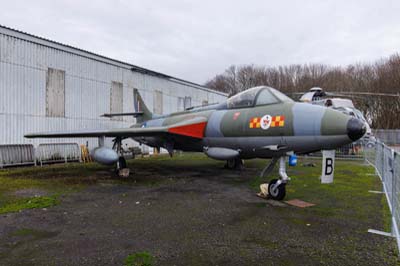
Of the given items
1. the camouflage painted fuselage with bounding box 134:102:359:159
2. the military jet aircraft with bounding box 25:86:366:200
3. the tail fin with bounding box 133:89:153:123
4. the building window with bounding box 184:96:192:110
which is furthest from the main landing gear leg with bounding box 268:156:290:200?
the building window with bounding box 184:96:192:110

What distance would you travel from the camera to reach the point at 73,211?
222 inches

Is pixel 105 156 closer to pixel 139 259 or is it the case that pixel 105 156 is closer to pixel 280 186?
pixel 280 186

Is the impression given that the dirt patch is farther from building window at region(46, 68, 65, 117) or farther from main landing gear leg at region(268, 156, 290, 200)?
building window at region(46, 68, 65, 117)

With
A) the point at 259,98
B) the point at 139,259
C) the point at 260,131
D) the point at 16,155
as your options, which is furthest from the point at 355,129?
the point at 16,155

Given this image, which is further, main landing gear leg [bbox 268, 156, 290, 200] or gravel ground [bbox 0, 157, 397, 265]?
main landing gear leg [bbox 268, 156, 290, 200]

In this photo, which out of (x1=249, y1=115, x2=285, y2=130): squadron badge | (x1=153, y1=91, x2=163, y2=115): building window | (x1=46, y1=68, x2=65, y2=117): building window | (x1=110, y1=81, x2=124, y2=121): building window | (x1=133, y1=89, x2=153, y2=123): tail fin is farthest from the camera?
(x1=153, y1=91, x2=163, y2=115): building window

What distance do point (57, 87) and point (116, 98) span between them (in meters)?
4.09

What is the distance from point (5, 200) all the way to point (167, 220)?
4036 mm

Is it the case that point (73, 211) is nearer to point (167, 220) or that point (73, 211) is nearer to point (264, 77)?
point (167, 220)

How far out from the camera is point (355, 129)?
5.38 m

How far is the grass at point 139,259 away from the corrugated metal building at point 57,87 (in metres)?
12.4

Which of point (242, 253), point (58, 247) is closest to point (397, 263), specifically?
point (242, 253)

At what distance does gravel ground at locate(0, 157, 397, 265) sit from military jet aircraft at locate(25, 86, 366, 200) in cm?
134

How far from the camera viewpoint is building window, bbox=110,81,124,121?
60.3 feet
